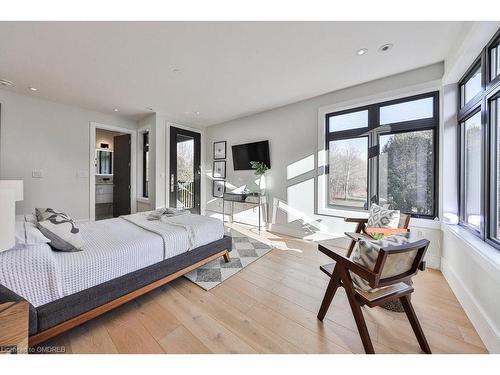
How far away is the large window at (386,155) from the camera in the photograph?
2.55 metres

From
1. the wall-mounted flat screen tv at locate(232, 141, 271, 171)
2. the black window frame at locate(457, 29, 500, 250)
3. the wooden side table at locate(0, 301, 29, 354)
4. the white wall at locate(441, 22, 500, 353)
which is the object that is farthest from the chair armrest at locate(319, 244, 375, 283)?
the wall-mounted flat screen tv at locate(232, 141, 271, 171)

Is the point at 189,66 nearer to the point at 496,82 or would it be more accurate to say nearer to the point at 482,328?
the point at 496,82

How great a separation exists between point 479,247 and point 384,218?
2.61ft

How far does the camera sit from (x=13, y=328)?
830mm

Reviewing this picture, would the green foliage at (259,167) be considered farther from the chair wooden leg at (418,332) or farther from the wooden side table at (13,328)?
the wooden side table at (13,328)

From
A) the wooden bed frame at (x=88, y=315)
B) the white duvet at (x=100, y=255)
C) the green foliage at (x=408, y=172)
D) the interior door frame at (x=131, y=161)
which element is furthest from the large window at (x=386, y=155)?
the interior door frame at (x=131, y=161)

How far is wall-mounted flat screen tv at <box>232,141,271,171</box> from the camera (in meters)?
4.05

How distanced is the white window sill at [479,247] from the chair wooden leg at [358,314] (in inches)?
36.2

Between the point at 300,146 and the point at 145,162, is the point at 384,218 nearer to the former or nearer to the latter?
the point at 300,146

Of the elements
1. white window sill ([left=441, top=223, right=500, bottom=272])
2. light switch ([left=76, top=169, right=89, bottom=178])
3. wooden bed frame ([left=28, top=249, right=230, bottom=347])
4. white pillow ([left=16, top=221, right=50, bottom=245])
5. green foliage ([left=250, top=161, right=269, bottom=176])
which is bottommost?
wooden bed frame ([left=28, top=249, right=230, bottom=347])

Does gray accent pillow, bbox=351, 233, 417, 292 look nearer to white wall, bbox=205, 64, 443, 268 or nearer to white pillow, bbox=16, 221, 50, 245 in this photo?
white wall, bbox=205, 64, 443, 268

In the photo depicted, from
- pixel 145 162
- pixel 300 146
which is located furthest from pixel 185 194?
pixel 300 146

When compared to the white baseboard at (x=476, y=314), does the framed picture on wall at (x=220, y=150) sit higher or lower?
higher

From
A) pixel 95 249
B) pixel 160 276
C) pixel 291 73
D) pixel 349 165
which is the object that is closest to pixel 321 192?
pixel 349 165
